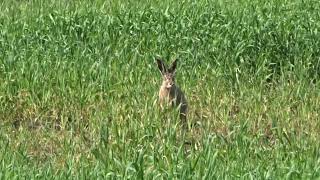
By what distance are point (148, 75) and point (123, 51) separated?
2.14ft

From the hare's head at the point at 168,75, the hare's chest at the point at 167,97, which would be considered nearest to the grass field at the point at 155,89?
the hare's chest at the point at 167,97

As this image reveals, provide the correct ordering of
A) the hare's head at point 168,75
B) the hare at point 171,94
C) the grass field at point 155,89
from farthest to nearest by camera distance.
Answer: the hare's head at point 168,75, the hare at point 171,94, the grass field at point 155,89

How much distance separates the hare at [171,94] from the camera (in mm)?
6750

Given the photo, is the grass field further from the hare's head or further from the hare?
the hare's head

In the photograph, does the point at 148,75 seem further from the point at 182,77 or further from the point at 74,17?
the point at 74,17

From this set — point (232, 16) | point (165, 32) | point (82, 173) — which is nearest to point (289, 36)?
point (232, 16)

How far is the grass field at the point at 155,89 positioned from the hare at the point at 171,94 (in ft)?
0.31

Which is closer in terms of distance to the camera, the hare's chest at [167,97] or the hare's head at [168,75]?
the hare's chest at [167,97]

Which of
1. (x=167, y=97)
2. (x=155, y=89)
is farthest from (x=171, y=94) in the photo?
(x=155, y=89)

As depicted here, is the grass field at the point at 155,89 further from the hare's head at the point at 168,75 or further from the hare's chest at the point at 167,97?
the hare's head at the point at 168,75

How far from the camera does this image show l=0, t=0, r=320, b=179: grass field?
5.49 metres

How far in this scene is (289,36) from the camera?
8.83 metres

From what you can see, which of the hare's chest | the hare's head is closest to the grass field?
the hare's chest

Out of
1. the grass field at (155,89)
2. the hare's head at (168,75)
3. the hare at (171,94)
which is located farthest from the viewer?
the hare's head at (168,75)
